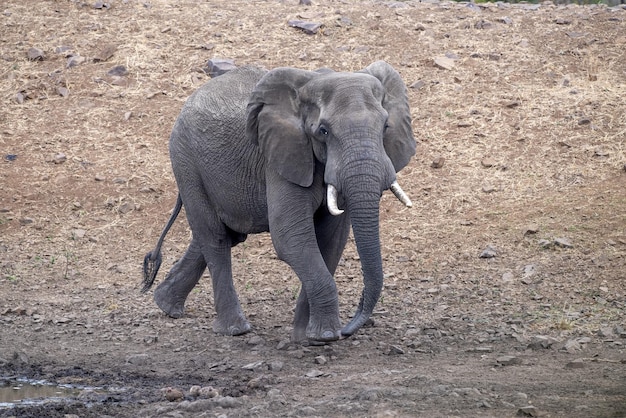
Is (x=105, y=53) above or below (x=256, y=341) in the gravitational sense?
below

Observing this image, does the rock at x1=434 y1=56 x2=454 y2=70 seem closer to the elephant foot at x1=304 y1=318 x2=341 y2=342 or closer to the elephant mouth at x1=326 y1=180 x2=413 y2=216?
the elephant foot at x1=304 y1=318 x2=341 y2=342

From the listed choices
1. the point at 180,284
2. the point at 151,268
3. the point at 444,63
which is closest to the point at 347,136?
the point at 180,284

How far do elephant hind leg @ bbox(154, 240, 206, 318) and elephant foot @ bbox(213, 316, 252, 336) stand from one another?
769 millimetres

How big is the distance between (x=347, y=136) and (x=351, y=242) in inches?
184

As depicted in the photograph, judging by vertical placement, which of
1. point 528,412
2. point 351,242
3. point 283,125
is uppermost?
point 283,125

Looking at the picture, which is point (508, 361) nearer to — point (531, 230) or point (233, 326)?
point (233, 326)

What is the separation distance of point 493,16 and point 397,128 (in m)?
8.82

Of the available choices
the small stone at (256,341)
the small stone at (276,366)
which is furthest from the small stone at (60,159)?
the small stone at (276,366)

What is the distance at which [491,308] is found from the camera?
9.77m

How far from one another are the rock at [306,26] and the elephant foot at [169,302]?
682cm

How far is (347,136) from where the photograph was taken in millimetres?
7516

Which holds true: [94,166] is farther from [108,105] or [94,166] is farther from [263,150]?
[263,150]

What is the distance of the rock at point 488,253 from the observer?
36.6 ft

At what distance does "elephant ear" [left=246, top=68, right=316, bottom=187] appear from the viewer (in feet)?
26.5
